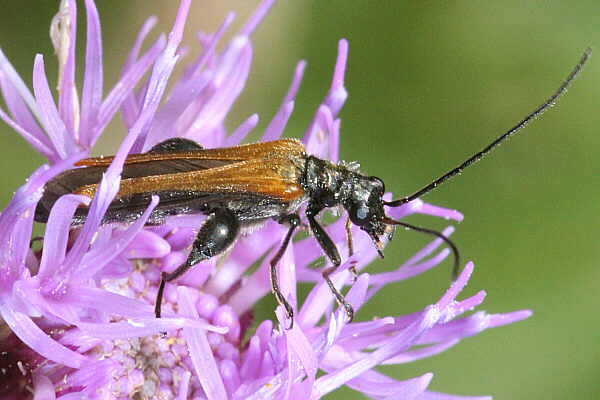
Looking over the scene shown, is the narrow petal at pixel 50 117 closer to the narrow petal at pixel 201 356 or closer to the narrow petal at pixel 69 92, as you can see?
the narrow petal at pixel 69 92

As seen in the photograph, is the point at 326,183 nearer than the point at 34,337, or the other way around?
the point at 34,337

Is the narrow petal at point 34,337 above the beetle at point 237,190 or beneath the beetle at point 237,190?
beneath

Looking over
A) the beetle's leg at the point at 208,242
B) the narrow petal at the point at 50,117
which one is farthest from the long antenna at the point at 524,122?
the narrow petal at the point at 50,117

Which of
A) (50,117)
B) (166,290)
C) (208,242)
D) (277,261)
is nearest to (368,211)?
(277,261)

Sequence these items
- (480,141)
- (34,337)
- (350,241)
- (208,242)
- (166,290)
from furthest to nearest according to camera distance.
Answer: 1. (480,141)
2. (350,241)
3. (166,290)
4. (208,242)
5. (34,337)

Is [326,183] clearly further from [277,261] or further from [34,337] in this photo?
[34,337]

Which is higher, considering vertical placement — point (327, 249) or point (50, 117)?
point (50, 117)
